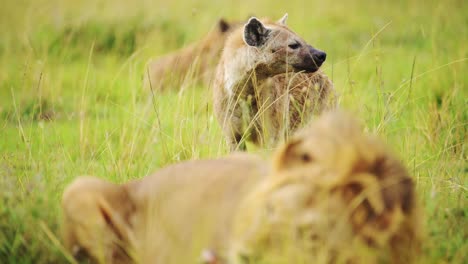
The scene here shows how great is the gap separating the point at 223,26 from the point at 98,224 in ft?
17.4

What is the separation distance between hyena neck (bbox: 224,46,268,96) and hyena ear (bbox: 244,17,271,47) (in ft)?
0.21

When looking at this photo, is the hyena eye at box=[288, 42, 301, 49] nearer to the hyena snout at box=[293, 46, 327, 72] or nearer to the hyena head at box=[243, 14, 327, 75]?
the hyena head at box=[243, 14, 327, 75]

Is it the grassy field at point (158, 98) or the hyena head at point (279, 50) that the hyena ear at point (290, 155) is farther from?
the hyena head at point (279, 50)

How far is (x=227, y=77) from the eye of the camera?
5586 millimetres

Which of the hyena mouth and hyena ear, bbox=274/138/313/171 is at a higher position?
hyena ear, bbox=274/138/313/171

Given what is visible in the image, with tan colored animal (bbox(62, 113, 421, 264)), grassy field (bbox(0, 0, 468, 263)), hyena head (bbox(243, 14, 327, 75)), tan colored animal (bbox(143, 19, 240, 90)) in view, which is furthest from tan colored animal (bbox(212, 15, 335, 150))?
tan colored animal (bbox(62, 113, 421, 264))

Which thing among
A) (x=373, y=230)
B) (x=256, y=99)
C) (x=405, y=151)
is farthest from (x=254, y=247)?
(x=256, y=99)

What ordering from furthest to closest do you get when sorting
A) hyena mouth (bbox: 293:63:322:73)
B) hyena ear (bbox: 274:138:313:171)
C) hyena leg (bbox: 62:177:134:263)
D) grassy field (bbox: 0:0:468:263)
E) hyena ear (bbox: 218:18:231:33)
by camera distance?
hyena ear (bbox: 218:18:231:33) < hyena mouth (bbox: 293:63:322:73) < grassy field (bbox: 0:0:468:263) < hyena leg (bbox: 62:177:134:263) < hyena ear (bbox: 274:138:313:171)

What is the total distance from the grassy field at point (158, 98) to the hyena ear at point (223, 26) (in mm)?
795

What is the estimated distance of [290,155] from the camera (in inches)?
89.0

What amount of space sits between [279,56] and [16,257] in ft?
10.1

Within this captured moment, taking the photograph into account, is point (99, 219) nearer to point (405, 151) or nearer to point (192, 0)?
point (405, 151)

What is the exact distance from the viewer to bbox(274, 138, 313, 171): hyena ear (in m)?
2.23

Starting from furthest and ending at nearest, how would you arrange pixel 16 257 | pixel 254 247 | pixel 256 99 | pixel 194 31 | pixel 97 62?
pixel 194 31, pixel 97 62, pixel 256 99, pixel 16 257, pixel 254 247
